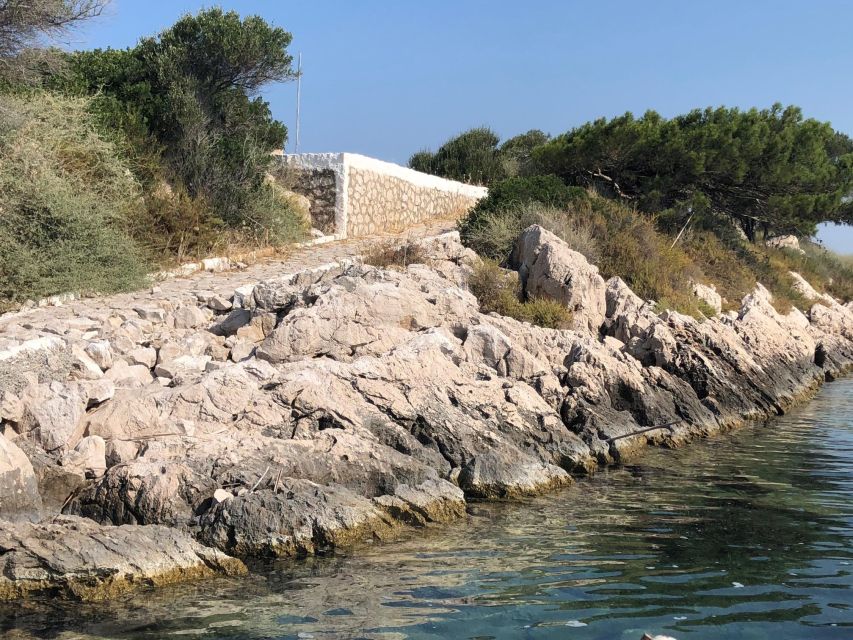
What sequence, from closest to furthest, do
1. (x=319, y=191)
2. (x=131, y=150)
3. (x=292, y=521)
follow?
(x=292, y=521)
(x=131, y=150)
(x=319, y=191)

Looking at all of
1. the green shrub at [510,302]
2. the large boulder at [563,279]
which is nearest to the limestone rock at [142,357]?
the green shrub at [510,302]

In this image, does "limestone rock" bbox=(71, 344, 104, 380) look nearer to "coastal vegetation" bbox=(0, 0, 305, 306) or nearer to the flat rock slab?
the flat rock slab

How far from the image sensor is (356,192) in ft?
73.8

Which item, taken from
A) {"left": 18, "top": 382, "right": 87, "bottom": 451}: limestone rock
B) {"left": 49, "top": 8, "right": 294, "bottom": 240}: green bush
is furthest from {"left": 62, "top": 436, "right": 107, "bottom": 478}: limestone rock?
{"left": 49, "top": 8, "right": 294, "bottom": 240}: green bush

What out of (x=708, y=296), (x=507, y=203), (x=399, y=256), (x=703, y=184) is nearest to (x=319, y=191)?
(x=507, y=203)

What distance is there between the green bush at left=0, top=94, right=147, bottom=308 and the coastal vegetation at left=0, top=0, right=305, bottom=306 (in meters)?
0.02

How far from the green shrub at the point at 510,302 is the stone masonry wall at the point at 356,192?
24.7 feet

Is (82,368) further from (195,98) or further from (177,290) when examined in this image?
(195,98)

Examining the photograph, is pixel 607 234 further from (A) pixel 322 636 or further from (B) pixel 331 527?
(A) pixel 322 636

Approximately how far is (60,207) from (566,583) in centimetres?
1118

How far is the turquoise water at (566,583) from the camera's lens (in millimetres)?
5602

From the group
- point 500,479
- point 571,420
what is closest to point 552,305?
point 571,420

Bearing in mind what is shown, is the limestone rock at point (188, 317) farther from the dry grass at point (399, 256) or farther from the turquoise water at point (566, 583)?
the turquoise water at point (566, 583)

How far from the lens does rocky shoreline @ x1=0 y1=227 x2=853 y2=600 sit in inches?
276
